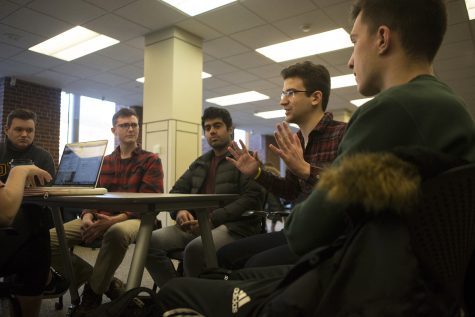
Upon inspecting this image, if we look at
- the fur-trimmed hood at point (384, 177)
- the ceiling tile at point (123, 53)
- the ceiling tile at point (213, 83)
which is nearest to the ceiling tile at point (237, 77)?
the ceiling tile at point (213, 83)

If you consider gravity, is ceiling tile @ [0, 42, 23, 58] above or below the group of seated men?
above

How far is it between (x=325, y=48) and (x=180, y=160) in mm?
2661

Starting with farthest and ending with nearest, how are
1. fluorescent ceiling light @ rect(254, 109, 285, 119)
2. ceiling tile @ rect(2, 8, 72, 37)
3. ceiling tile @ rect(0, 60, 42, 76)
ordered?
fluorescent ceiling light @ rect(254, 109, 285, 119) < ceiling tile @ rect(0, 60, 42, 76) < ceiling tile @ rect(2, 8, 72, 37)

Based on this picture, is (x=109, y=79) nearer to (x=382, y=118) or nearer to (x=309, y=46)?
(x=309, y=46)

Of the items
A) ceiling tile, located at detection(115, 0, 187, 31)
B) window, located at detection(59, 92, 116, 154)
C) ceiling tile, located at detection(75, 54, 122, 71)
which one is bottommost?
window, located at detection(59, 92, 116, 154)

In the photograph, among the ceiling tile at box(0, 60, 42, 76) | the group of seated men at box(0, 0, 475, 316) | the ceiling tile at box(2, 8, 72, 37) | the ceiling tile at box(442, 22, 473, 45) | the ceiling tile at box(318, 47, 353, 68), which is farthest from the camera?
the ceiling tile at box(0, 60, 42, 76)

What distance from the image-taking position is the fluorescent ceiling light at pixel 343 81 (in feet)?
21.4

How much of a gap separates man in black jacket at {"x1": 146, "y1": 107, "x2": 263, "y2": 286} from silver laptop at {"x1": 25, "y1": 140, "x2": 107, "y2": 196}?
0.56m

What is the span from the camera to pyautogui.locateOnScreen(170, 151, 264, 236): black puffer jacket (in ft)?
6.66

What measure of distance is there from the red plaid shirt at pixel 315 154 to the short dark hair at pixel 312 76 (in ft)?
0.47

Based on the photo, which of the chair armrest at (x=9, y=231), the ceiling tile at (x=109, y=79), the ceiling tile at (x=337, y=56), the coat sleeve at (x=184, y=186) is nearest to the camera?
the chair armrest at (x=9, y=231)

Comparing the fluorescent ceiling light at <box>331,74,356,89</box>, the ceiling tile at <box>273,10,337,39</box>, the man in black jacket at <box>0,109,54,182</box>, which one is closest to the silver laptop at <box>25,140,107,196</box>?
the man in black jacket at <box>0,109,54,182</box>

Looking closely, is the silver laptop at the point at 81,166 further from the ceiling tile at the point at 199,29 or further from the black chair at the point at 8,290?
the ceiling tile at the point at 199,29

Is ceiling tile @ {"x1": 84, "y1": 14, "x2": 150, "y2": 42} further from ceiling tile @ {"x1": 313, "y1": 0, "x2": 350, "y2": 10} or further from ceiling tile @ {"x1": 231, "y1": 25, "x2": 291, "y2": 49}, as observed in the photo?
ceiling tile @ {"x1": 313, "y1": 0, "x2": 350, "y2": 10}
